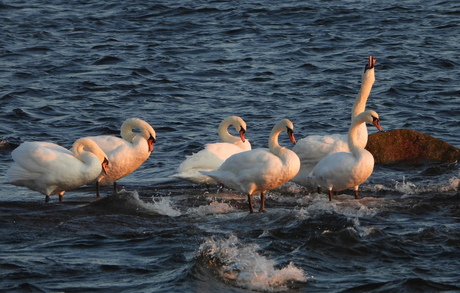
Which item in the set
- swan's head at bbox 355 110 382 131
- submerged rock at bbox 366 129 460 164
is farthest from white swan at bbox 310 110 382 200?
submerged rock at bbox 366 129 460 164

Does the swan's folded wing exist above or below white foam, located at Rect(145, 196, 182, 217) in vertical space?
above

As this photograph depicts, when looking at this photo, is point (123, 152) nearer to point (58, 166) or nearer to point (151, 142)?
point (151, 142)

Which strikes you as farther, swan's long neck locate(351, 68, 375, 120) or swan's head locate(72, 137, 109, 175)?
swan's long neck locate(351, 68, 375, 120)

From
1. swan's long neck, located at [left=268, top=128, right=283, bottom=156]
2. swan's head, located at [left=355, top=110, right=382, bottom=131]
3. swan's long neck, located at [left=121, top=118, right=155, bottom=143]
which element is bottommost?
swan's long neck, located at [left=121, top=118, right=155, bottom=143]

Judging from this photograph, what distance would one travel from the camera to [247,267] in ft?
25.5

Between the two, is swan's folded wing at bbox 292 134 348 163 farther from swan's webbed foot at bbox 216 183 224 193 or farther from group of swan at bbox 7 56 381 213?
swan's webbed foot at bbox 216 183 224 193

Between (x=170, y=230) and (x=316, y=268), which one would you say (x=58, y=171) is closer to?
(x=170, y=230)

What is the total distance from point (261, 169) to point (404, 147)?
3.68m

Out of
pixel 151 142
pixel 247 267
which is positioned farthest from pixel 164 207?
pixel 247 267

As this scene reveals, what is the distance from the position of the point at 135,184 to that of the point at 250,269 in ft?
15.6

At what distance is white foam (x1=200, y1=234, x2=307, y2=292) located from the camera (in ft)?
24.5

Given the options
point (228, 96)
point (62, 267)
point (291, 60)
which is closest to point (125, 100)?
point (228, 96)

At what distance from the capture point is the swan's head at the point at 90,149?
10719mm

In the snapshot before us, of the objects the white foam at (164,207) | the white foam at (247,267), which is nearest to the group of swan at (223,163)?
the white foam at (164,207)
